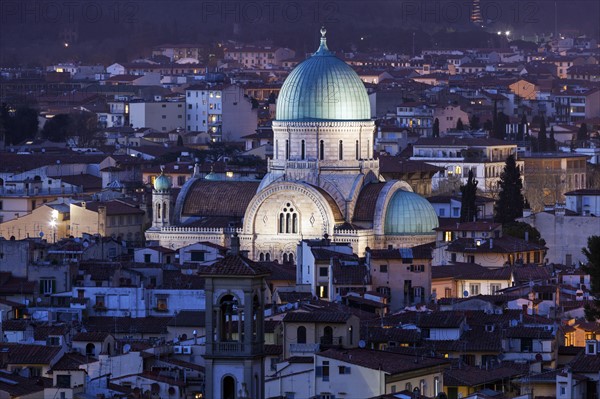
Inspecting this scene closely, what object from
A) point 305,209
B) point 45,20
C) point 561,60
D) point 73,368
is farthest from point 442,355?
point 561,60

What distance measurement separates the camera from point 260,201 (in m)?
67.9

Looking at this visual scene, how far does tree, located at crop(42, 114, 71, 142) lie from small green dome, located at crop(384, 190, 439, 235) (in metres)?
44.9

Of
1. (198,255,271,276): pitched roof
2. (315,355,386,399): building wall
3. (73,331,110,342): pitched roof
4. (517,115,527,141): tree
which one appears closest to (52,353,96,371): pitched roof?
(73,331,110,342): pitched roof

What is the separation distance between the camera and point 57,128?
114188 mm

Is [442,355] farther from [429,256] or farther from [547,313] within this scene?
[429,256]

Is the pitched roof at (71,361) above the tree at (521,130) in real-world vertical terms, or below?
below

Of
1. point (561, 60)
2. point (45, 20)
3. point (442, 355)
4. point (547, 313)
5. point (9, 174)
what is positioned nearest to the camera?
point (442, 355)

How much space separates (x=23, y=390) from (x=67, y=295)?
1534 centimetres

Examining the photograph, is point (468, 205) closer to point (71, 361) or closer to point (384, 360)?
point (71, 361)

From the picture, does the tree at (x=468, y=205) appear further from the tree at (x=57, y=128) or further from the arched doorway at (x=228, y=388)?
the tree at (x=57, y=128)

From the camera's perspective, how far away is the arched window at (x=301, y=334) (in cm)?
4522

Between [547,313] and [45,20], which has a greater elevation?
[45,20]

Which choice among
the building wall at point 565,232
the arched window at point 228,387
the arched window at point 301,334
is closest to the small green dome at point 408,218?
the building wall at point 565,232

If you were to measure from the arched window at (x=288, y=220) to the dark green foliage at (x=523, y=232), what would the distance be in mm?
4417
